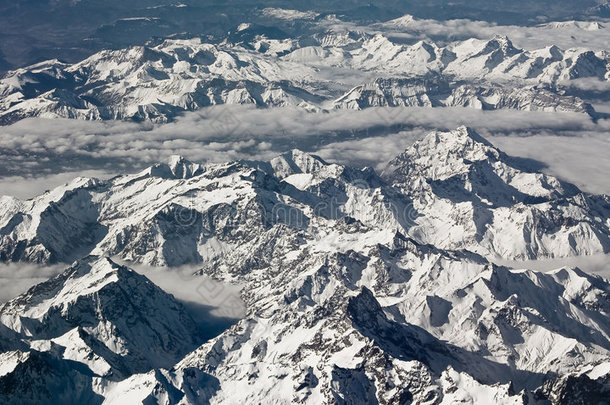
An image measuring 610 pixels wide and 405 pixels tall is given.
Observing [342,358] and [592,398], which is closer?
[592,398]

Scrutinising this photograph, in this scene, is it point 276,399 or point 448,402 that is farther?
point 276,399

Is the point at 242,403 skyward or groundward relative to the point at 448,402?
groundward

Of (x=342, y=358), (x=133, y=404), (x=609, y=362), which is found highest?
(x=609, y=362)

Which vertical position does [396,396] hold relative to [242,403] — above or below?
above

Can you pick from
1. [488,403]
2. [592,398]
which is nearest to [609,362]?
[592,398]

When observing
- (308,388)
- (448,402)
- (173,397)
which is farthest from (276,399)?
(448,402)

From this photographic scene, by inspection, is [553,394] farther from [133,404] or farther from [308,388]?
[133,404]

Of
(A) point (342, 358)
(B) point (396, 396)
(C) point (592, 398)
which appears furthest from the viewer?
(A) point (342, 358)

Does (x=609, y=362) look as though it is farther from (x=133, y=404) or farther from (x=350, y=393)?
(x=133, y=404)

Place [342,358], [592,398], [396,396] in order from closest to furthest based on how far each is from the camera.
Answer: [592,398], [396,396], [342,358]
